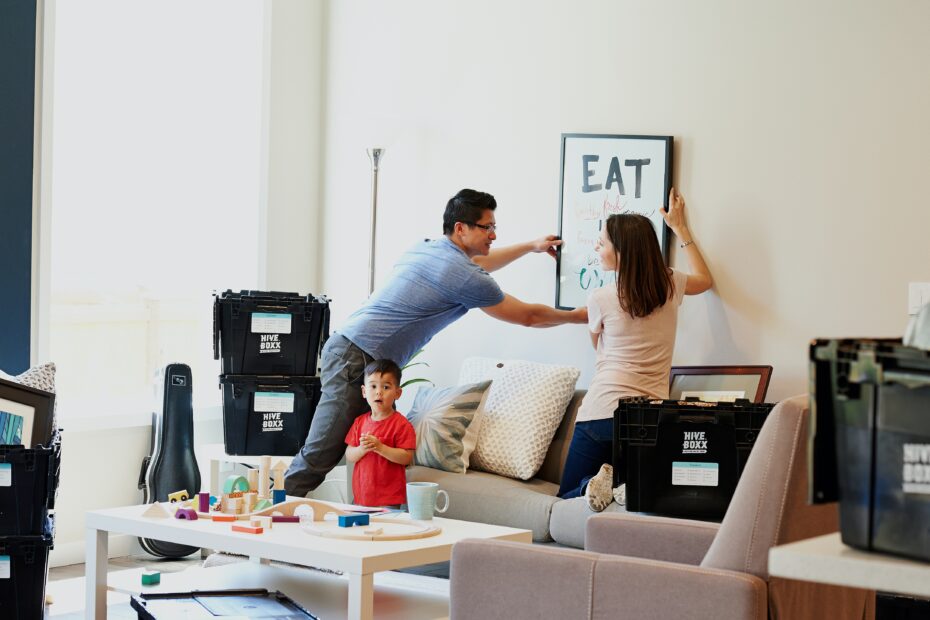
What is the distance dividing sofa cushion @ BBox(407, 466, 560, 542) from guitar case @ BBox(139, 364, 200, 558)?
105cm

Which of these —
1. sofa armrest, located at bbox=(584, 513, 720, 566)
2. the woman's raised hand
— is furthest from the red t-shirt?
sofa armrest, located at bbox=(584, 513, 720, 566)

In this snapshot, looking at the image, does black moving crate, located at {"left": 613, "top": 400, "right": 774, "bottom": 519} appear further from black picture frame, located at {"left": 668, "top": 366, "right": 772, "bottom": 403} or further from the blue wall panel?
the blue wall panel

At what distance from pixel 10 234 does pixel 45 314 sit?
13.9 inches

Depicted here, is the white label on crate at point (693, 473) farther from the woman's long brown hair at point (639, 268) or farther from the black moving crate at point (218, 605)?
the black moving crate at point (218, 605)

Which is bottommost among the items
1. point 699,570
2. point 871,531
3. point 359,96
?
point 699,570

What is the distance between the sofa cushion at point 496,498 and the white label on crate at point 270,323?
0.80 m

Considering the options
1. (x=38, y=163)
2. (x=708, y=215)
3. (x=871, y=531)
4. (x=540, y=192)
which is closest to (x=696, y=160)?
(x=708, y=215)

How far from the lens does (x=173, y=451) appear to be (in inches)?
198

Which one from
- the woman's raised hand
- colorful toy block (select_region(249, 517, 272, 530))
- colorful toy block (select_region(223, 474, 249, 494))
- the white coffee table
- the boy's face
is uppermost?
the woman's raised hand

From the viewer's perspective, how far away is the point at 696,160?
464 centimetres

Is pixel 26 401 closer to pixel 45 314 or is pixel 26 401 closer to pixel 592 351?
pixel 45 314

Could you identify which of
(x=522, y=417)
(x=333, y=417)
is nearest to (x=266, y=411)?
(x=333, y=417)

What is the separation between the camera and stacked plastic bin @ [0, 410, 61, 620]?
352cm

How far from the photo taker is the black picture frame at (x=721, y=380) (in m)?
4.34
